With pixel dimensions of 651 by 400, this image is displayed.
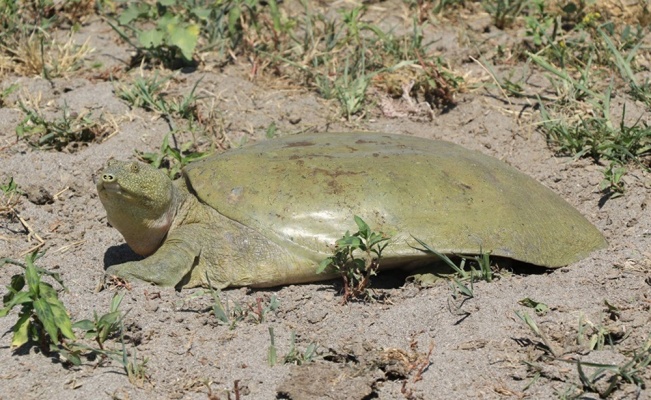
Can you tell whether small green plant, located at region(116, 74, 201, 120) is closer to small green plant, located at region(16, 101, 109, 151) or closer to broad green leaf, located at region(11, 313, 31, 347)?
small green plant, located at region(16, 101, 109, 151)


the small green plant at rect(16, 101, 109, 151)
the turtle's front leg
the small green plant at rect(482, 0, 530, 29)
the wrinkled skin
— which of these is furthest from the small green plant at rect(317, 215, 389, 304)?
the small green plant at rect(482, 0, 530, 29)

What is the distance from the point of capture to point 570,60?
545 cm

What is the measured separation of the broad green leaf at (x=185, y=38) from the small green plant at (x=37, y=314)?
237cm

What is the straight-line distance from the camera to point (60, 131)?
15.7 feet

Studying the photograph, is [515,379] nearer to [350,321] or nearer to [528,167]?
[350,321]

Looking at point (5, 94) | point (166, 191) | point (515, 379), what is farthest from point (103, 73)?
point (515, 379)

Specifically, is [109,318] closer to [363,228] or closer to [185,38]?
[363,228]

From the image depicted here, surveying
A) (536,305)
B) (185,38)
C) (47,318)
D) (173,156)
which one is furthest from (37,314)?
(185,38)

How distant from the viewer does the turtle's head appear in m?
3.75

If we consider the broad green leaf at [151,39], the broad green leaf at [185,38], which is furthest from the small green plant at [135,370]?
the broad green leaf at [151,39]

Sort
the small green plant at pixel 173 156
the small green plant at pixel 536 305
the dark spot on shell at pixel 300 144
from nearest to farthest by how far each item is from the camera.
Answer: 1. the small green plant at pixel 536 305
2. the dark spot on shell at pixel 300 144
3. the small green plant at pixel 173 156

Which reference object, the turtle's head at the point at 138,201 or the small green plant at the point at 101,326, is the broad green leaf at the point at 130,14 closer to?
the turtle's head at the point at 138,201

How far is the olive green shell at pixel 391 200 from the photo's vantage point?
3.76 meters

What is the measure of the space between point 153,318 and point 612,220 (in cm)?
221
